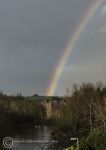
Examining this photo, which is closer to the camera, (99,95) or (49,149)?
(49,149)

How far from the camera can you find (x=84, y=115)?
4059cm

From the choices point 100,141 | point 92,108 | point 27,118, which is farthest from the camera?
point 27,118

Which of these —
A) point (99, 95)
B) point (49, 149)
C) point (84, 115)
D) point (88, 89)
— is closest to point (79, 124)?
point (84, 115)

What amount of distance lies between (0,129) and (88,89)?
1342 centimetres

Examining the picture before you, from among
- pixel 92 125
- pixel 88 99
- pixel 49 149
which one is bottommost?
pixel 49 149

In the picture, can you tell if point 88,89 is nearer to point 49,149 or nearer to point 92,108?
point 92,108

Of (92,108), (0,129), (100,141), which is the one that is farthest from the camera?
(0,129)

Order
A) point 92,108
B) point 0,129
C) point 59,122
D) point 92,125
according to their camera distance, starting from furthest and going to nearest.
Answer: point 59,122 < point 0,129 < point 92,108 < point 92,125

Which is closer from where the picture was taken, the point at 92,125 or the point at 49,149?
the point at 49,149

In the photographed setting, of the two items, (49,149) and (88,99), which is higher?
(88,99)

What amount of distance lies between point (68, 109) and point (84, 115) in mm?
3100

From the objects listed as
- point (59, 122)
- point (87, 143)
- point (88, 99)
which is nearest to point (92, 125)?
point (88, 99)

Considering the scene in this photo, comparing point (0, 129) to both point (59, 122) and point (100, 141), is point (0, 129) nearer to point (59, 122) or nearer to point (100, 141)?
point (59, 122)

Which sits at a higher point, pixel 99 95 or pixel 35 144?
pixel 99 95
